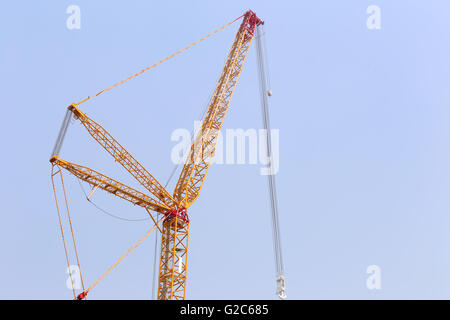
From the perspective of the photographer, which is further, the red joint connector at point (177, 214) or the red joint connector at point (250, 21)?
the red joint connector at point (250, 21)

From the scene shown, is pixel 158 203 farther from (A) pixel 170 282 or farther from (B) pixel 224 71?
(B) pixel 224 71

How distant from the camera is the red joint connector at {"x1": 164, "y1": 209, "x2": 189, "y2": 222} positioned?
57312 mm

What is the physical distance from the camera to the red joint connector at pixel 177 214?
188 ft

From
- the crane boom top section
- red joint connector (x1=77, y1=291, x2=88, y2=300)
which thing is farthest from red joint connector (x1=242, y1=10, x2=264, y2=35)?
red joint connector (x1=77, y1=291, x2=88, y2=300)

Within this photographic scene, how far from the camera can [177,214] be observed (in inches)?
2260

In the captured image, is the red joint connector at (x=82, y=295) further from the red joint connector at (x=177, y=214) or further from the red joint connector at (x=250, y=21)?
the red joint connector at (x=250, y=21)

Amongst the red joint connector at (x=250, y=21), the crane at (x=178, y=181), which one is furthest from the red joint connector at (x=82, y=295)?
the red joint connector at (x=250, y=21)

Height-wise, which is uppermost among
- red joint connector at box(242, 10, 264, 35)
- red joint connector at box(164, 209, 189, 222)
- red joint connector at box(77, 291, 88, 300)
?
red joint connector at box(242, 10, 264, 35)

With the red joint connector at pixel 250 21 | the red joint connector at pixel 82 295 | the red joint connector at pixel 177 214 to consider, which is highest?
the red joint connector at pixel 250 21

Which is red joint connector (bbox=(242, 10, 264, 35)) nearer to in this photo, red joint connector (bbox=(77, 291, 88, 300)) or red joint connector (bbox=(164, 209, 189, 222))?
red joint connector (bbox=(164, 209, 189, 222))

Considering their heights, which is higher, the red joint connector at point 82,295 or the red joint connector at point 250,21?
A: the red joint connector at point 250,21
